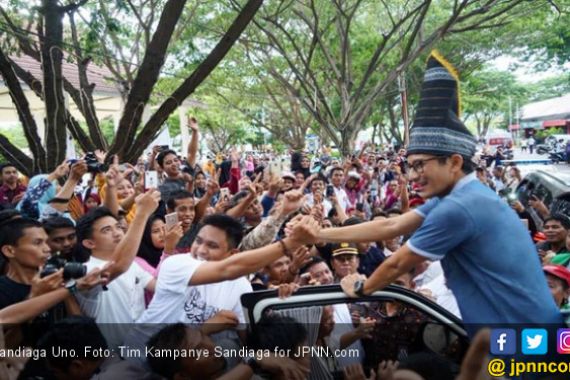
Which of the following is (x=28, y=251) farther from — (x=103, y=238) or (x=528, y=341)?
(x=528, y=341)

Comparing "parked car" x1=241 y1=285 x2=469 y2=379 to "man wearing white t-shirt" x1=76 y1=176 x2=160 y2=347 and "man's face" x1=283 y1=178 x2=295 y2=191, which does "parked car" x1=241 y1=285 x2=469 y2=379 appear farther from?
"man's face" x1=283 y1=178 x2=295 y2=191

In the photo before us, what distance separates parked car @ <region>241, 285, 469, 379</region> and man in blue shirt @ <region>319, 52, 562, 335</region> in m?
0.10

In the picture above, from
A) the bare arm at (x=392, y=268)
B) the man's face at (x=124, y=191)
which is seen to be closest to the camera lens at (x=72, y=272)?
the bare arm at (x=392, y=268)

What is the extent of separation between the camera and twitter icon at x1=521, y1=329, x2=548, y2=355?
2254mm

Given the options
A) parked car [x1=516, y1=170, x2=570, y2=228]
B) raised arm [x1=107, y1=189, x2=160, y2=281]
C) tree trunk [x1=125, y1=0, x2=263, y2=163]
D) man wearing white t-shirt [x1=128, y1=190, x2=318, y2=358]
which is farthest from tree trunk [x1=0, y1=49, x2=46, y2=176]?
parked car [x1=516, y1=170, x2=570, y2=228]

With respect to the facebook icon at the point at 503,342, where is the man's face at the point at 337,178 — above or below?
above

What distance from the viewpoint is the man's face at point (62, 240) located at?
3549mm

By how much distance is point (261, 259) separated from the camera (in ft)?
8.17

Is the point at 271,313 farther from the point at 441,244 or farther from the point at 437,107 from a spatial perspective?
the point at 437,107

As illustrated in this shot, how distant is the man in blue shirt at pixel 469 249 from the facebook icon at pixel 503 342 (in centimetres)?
4

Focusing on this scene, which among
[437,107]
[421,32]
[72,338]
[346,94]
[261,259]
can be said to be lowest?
[72,338]

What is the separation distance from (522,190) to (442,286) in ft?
16.1

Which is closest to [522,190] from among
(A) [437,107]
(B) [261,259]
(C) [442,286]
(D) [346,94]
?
(C) [442,286]

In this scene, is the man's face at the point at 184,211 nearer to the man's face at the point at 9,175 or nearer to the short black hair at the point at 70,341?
the short black hair at the point at 70,341
